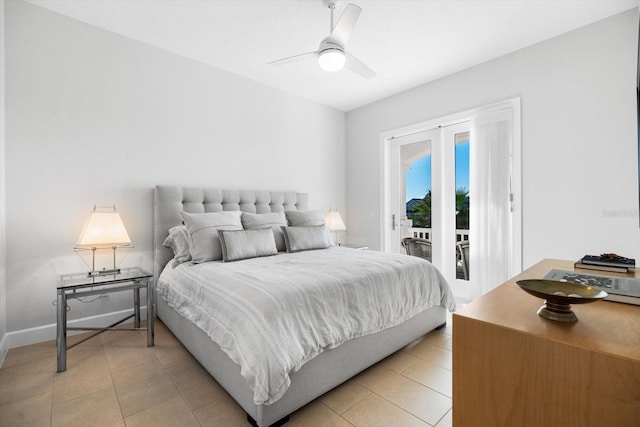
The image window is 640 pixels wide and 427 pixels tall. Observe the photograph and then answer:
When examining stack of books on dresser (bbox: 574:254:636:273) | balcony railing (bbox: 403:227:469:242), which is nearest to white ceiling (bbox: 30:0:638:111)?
balcony railing (bbox: 403:227:469:242)

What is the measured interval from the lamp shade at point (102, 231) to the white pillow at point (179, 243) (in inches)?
16.2

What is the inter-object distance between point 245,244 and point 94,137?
173cm

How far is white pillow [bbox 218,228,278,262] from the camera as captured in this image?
2.60m

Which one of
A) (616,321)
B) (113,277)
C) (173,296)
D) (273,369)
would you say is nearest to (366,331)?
(273,369)

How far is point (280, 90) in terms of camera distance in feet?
13.6

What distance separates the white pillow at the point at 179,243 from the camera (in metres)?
2.69

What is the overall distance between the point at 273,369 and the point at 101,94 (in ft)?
9.73

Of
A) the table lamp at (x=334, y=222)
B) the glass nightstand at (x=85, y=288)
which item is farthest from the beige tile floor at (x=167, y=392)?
the table lamp at (x=334, y=222)

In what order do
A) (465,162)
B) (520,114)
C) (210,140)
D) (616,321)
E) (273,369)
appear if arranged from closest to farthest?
(616,321) < (273,369) < (520,114) < (210,140) < (465,162)

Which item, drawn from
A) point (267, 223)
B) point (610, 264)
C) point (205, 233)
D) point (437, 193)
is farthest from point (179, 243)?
point (437, 193)

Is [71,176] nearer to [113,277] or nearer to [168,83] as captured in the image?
[113,277]

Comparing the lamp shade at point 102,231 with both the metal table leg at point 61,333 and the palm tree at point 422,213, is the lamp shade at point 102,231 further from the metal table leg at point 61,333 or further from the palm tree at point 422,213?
the palm tree at point 422,213

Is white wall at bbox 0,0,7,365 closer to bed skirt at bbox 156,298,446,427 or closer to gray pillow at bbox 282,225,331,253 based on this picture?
bed skirt at bbox 156,298,446,427

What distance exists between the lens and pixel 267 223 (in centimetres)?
329
